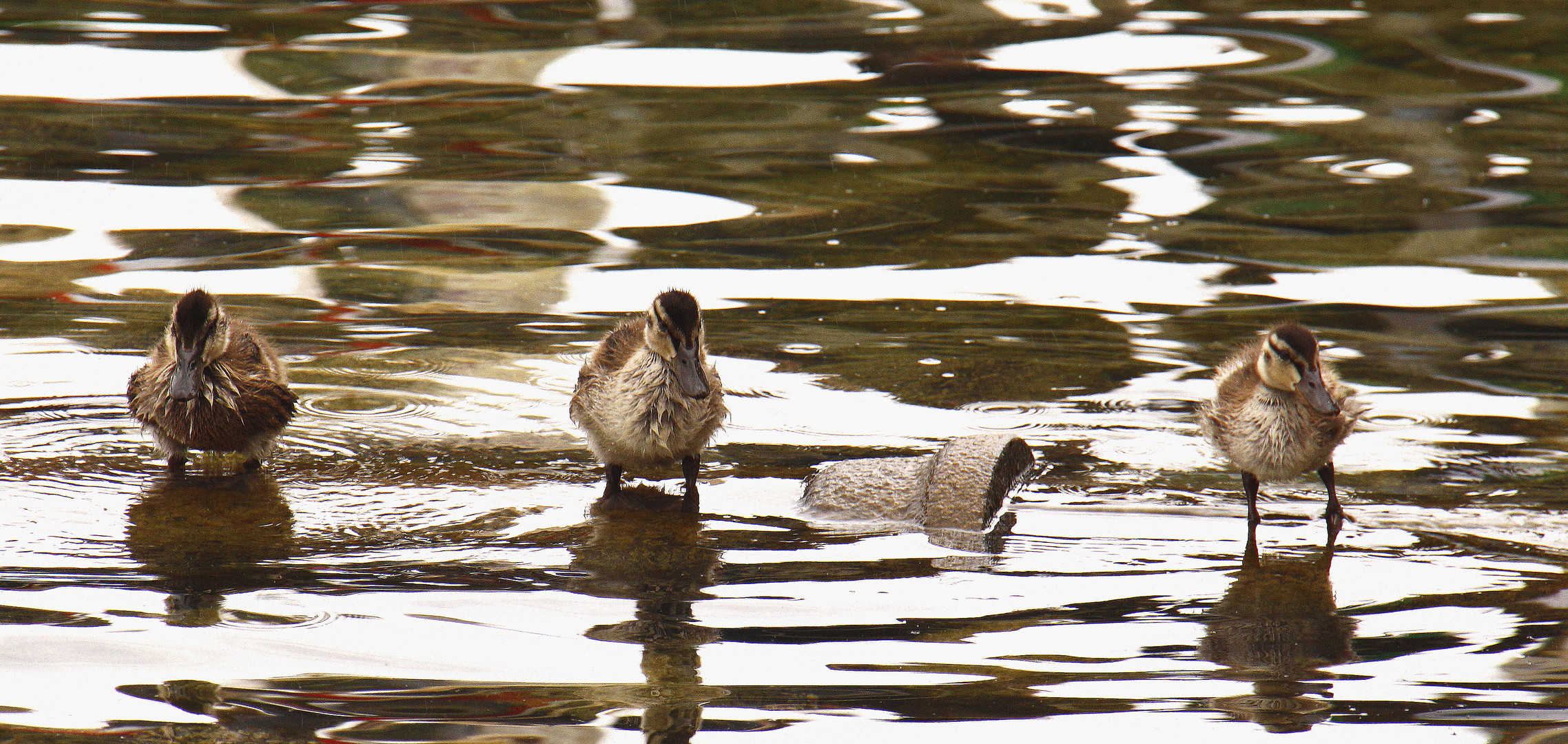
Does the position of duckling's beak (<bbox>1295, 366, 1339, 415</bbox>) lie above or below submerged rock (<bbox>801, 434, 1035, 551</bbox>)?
above

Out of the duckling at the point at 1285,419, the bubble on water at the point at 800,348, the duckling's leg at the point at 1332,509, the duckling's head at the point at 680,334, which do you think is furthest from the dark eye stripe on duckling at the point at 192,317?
the duckling's leg at the point at 1332,509

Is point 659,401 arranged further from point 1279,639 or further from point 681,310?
point 1279,639

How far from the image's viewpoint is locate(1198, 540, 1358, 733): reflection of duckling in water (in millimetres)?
4945

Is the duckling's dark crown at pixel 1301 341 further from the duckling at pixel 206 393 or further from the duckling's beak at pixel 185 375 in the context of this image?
the duckling's beak at pixel 185 375

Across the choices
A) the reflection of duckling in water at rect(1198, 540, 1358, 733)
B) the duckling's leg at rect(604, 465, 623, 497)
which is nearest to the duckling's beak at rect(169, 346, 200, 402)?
the duckling's leg at rect(604, 465, 623, 497)

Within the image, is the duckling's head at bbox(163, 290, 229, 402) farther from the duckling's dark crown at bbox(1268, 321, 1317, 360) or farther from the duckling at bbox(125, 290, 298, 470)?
the duckling's dark crown at bbox(1268, 321, 1317, 360)

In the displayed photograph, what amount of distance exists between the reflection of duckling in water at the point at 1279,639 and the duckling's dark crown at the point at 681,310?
95.7 inches

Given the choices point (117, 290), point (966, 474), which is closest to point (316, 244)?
point (117, 290)

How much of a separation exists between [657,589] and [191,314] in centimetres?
266

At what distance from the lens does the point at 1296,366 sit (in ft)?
22.4

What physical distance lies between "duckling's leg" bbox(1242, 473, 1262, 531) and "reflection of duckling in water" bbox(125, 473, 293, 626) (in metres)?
3.75

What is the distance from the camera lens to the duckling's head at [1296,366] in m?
6.76

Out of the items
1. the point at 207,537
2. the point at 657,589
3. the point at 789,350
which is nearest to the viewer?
the point at 657,589

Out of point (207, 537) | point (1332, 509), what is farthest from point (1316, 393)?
point (207, 537)
